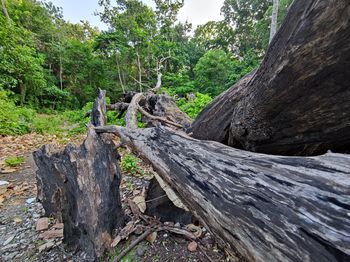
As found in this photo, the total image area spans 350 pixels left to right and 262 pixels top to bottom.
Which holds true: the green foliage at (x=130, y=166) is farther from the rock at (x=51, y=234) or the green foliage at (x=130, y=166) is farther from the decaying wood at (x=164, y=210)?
the rock at (x=51, y=234)

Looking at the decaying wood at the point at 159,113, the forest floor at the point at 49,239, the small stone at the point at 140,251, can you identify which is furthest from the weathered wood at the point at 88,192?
the decaying wood at the point at 159,113

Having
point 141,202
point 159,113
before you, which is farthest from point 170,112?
point 141,202

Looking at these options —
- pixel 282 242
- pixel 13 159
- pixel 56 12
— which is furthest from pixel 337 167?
pixel 56 12

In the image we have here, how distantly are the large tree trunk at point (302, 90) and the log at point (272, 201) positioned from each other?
46 centimetres

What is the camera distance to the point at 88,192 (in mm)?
1797

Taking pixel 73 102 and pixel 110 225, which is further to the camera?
pixel 73 102

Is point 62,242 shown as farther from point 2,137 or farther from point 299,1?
point 2,137

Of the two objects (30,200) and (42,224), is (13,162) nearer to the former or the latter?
(30,200)

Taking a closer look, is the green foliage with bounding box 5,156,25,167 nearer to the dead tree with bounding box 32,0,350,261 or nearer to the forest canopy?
the dead tree with bounding box 32,0,350,261

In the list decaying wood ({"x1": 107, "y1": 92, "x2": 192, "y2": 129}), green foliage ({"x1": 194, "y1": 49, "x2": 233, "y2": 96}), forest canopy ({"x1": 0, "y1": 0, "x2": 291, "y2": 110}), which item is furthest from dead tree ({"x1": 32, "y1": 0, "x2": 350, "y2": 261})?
green foliage ({"x1": 194, "y1": 49, "x2": 233, "y2": 96})

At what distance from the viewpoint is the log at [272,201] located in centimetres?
57

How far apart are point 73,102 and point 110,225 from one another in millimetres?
16549

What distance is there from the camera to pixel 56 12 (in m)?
21.6

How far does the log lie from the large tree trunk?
460 mm
